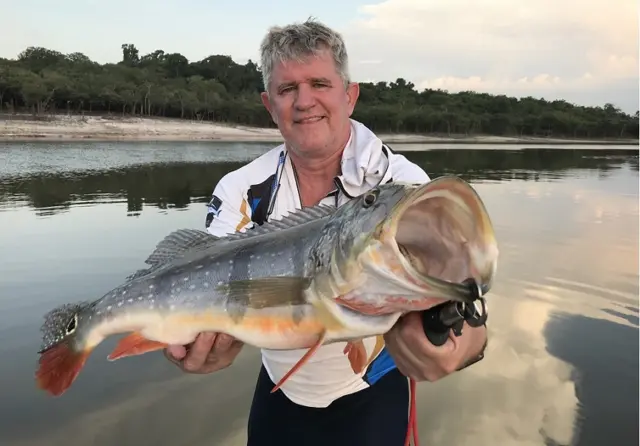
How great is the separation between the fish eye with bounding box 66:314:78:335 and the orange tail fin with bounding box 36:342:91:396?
0.08 meters

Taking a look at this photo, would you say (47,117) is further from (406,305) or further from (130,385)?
(406,305)

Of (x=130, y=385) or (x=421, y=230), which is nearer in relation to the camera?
(x=421, y=230)

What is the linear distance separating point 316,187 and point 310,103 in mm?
617

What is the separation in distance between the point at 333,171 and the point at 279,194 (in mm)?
418

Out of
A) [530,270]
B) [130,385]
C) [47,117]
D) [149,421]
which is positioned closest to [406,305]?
[149,421]

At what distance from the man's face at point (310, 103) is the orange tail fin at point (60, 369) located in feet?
6.15

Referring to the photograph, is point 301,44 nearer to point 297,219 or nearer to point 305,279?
point 297,219

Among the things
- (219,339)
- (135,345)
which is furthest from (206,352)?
(135,345)

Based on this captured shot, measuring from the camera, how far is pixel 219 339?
113 inches

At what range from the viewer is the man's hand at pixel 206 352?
9.35 feet

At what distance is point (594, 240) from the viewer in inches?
518

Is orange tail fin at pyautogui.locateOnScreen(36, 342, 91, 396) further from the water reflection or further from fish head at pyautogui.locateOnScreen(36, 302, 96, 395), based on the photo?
the water reflection

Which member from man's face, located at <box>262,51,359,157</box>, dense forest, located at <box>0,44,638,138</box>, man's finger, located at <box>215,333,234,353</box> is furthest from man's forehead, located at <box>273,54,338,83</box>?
dense forest, located at <box>0,44,638,138</box>

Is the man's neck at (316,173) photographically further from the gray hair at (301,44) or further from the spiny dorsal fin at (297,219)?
the spiny dorsal fin at (297,219)
